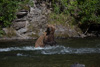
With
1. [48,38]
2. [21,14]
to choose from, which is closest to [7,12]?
[21,14]

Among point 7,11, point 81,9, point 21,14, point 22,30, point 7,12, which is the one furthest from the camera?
point 81,9

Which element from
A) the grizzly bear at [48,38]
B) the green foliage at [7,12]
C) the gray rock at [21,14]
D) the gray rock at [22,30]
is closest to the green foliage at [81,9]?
the gray rock at [21,14]

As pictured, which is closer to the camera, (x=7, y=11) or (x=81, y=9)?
(x=7, y=11)

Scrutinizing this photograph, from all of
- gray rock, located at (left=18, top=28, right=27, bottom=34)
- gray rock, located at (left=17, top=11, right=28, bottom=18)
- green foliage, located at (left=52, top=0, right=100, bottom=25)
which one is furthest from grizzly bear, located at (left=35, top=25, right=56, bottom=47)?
green foliage, located at (left=52, top=0, right=100, bottom=25)

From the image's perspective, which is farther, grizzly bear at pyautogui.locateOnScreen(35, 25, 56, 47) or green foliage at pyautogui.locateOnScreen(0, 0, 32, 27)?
green foliage at pyautogui.locateOnScreen(0, 0, 32, 27)

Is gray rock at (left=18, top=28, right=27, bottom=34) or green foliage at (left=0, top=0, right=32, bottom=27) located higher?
green foliage at (left=0, top=0, right=32, bottom=27)

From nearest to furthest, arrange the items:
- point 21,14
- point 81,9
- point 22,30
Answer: point 22,30 → point 21,14 → point 81,9

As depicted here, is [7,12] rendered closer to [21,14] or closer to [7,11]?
[7,11]

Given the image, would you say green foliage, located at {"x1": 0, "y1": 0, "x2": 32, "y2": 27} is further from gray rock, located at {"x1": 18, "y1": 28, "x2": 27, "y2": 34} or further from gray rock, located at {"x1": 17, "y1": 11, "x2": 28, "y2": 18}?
gray rock, located at {"x1": 18, "y1": 28, "x2": 27, "y2": 34}

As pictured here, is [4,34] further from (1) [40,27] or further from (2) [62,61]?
(2) [62,61]

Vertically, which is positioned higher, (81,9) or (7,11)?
(7,11)

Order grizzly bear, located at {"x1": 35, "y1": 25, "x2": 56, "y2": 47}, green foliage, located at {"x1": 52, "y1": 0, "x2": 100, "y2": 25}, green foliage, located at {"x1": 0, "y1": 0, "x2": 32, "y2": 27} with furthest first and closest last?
green foliage, located at {"x1": 52, "y1": 0, "x2": 100, "y2": 25} < green foliage, located at {"x1": 0, "y1": 0, "x2": 32, "y2": 27} < grizzly bear, located at {"x1": 35, "y1": 25, "x2": 56, "y2": 47}

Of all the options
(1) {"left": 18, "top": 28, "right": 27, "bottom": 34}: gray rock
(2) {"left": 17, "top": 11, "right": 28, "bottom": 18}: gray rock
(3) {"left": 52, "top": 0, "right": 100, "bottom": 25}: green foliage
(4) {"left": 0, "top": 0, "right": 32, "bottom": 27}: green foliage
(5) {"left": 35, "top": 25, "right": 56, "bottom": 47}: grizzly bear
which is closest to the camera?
(5) {"left": 35, "top": 25, "right": 56, "bottom": 47}: grizzly bear

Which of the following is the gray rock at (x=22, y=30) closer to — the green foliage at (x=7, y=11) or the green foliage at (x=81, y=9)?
the green foliage at (x=7, y=11)
